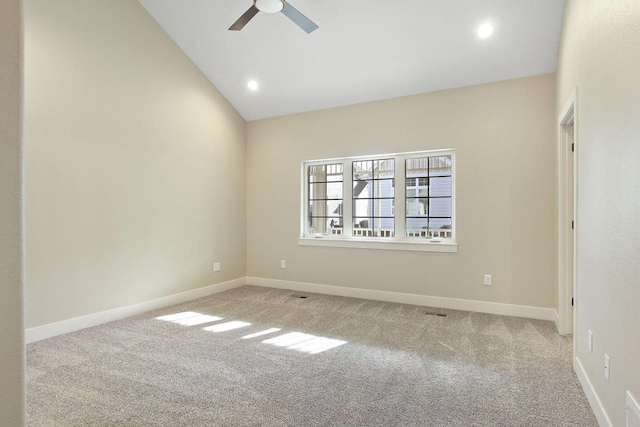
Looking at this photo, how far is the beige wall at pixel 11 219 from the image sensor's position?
0.92 metres

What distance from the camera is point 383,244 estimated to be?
15.3 feet

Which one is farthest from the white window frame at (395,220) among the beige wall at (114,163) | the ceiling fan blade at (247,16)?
the ceiling fan blade at (247,16)

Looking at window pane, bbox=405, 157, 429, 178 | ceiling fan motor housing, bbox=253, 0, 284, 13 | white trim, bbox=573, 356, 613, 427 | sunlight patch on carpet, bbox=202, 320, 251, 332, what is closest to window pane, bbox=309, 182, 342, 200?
window pane, bbox=405, 157, 429, 178

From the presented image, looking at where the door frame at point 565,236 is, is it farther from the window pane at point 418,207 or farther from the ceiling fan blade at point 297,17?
the ceiling fan blade at point 297,17

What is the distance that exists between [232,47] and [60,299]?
3398 mm

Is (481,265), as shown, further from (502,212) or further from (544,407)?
(544,407)

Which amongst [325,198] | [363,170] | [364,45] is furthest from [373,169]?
[364,45]

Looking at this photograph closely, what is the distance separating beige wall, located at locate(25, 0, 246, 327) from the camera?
10.6 feet

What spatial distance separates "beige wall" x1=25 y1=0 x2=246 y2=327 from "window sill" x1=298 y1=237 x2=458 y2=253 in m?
1.46

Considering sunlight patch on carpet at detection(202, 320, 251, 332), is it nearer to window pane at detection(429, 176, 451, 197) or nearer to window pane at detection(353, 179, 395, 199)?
window pane at detection(353, 179, 395, 199)

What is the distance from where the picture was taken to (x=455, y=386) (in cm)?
236

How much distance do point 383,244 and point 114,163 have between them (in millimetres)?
3365

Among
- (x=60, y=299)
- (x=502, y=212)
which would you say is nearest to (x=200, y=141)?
(x=60, y=299)

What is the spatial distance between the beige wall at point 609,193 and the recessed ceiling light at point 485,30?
91 centimetres
